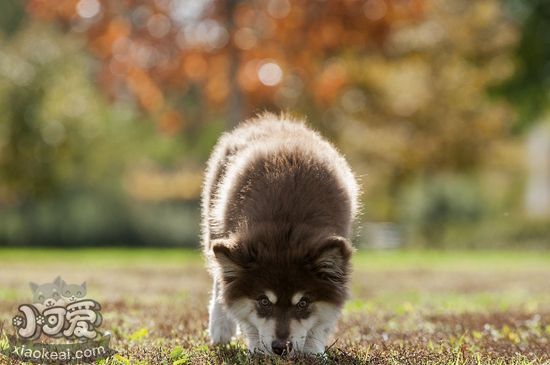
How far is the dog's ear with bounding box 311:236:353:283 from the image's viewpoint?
6027 mm

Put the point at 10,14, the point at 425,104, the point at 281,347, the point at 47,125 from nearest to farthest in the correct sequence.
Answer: the point at 281,347
the point at 47,125
the point at 425,104
the point at 10,14

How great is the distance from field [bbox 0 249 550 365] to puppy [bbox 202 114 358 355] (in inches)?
10.1

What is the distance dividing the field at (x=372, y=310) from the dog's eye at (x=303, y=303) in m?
0.39

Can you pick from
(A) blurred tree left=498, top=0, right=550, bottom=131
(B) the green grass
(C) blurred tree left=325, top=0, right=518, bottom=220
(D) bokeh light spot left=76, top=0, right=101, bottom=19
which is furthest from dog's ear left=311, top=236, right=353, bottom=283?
(C) blurred tree left=325, top=0, right=518, bottom=220

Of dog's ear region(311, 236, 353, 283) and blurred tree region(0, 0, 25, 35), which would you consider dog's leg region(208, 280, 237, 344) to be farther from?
blurred tree region(0, 0, 25, 35)

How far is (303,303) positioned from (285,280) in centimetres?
25

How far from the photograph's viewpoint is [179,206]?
96.2 feet

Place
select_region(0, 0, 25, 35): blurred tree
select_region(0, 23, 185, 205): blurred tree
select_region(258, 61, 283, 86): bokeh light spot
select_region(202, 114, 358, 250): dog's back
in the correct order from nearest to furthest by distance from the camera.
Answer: select_region(202, 114, 358, 250): dog's back → select_region(258, 61, 283, 86): bokeh light spot → select_region(0, 23, 185, 205): blurred tree → select_region(0, 0, 25, 35): blurred tree

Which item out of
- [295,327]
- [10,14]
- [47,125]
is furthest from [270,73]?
[10,14]

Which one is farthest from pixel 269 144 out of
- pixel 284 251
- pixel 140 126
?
pixel 140 126

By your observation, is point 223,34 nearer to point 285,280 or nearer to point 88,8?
point 88,8

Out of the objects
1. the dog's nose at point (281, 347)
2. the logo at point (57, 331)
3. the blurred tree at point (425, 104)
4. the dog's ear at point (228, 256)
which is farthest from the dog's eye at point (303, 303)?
the blurred tree at point (425, 104)

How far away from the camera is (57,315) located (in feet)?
22.1

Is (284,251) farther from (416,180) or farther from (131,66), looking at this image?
(416,180)
